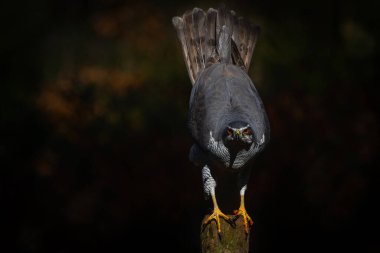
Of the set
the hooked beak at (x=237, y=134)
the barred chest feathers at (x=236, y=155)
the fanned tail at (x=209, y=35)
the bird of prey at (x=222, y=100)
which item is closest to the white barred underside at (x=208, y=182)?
the bird of prey at (x=222, y=100)

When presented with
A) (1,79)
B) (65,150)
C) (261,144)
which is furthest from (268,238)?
(1,79)

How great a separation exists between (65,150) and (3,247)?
1155mm

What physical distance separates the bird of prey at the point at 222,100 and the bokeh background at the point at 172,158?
1484mm

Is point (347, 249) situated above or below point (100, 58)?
below

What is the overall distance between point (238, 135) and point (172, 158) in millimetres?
2756

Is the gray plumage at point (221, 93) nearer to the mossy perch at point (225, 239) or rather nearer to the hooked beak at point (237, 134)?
the hooked beak at point (237, 134)

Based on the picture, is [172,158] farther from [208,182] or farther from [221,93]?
[208,182]

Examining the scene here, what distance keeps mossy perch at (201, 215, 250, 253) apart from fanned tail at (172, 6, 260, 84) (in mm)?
1774

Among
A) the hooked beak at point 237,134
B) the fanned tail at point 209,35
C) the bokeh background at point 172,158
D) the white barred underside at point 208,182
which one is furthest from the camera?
the bokeh background at point 172,158

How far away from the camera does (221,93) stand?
5828mm

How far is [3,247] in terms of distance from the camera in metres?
8.54

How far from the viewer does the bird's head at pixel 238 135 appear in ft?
17.2

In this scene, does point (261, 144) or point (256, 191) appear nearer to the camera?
point (261, 144)

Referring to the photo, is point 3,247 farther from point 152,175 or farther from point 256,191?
point 256,191
